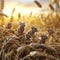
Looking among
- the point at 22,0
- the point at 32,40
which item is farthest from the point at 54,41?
the point at 22,0

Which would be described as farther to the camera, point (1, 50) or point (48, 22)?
point (48, 22)

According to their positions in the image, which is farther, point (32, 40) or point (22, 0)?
point (22, 0)

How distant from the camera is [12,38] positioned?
859mm

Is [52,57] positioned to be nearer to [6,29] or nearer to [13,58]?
[13,58]

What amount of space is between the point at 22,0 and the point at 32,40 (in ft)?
4.95

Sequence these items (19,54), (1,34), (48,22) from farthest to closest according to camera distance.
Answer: (48,22)
(1,34)
(19,54)

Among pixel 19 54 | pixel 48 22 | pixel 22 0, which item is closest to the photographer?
pixel 19 54

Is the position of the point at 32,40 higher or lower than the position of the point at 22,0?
lower

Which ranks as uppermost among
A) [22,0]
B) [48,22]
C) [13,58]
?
[22,0]

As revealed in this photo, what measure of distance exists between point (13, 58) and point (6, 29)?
19 centimetres

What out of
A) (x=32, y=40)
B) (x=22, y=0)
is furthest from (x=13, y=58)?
(x=22, y=0)

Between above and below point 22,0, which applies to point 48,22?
below

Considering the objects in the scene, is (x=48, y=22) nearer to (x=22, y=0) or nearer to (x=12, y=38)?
(x=12, y=38)

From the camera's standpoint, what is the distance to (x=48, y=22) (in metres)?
1.54
